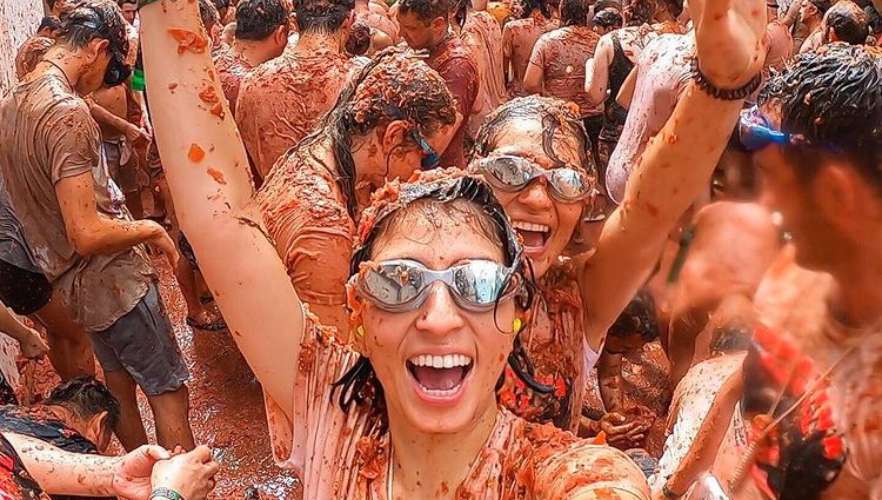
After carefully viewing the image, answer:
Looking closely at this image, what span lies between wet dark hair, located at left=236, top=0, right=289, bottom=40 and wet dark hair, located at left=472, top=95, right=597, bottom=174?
3.07m

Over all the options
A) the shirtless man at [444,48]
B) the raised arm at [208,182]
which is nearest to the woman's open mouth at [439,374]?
the raised arm at [208,182]

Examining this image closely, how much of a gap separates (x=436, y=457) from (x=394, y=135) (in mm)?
1580

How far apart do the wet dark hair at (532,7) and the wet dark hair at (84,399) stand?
5.98 metres

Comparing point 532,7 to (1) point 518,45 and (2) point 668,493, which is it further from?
(2) point 668,493

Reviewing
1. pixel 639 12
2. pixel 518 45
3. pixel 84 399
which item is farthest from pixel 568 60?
pixel 84 399

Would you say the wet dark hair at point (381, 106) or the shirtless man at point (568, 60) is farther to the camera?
the shirtless man at point (568, 60)

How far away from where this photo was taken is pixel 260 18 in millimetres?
5098

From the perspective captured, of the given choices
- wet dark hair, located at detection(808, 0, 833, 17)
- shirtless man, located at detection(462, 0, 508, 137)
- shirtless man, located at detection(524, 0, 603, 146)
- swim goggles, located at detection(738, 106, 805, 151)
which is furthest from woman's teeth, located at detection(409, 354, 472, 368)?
wet dark hair, located at detection(808, 0, 833, 17)

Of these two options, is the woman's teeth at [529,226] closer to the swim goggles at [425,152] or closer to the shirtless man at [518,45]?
the swim goggles at [425,152]

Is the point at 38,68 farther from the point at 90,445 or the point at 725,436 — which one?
the point at 725,436

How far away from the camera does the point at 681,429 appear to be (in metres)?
2.43

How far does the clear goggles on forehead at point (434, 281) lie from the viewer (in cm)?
157

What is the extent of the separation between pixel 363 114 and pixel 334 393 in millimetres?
1439

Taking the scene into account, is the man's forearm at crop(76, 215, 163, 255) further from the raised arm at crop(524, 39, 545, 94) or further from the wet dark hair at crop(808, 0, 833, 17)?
the wet dark hair at crop(808, 0, 833, 17)
